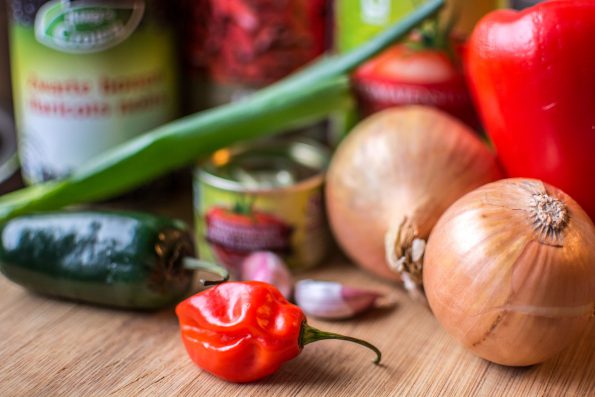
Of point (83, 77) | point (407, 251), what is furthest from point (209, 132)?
point (407, 251)

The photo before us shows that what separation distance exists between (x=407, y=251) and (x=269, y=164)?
0.40m

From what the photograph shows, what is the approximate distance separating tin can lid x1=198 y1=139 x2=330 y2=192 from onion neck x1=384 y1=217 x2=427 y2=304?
0.79 feet

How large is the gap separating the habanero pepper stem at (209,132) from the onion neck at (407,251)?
0.31 metres

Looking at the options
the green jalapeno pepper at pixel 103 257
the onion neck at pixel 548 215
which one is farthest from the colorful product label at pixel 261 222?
the onion neck at pixel 548 215

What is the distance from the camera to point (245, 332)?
85cm

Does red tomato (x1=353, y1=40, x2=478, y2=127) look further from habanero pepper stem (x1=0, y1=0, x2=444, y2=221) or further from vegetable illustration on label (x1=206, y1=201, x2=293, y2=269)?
vegetable illustration on label (x1=206, y1=201, x2=293, y2=269)

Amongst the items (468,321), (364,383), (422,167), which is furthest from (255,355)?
(422,167)

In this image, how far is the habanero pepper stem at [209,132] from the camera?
3.77 ft

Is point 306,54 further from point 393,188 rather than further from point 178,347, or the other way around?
point 178,347

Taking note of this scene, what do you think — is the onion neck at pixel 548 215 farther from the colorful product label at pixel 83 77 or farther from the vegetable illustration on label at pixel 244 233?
the colorful product label at pixel 83 77

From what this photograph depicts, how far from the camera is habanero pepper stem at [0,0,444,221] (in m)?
1.15

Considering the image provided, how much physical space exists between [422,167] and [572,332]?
0.29 m

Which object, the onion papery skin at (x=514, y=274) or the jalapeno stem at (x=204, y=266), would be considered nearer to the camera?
the onion papery skin at (x=514, y=274)

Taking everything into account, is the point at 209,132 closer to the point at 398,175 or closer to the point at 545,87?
the point at 398,175
